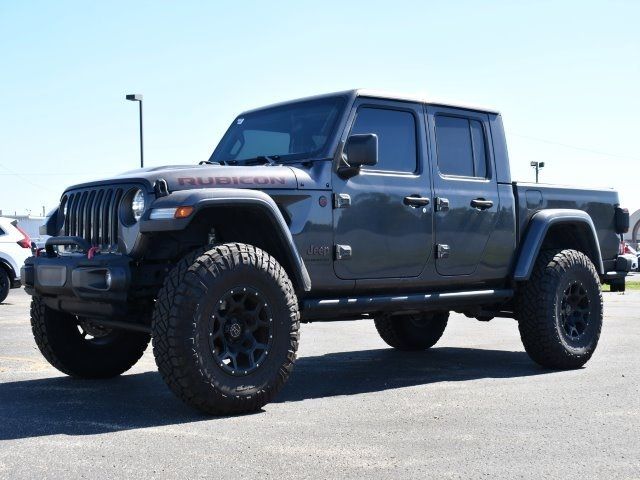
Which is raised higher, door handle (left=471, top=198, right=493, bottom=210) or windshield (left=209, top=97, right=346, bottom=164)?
windshield (left=209, top=97, right=346, bottom=164)

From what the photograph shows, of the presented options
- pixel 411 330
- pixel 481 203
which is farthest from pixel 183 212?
pixel 411 330

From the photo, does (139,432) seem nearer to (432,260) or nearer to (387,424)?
(387,424)

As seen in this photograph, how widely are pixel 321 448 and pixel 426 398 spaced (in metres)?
1.63

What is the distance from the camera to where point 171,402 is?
5.50m

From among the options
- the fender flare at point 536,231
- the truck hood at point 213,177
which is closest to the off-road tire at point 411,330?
the fender flare at point 536,231

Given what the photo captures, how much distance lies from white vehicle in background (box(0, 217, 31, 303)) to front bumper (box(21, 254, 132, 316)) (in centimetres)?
974

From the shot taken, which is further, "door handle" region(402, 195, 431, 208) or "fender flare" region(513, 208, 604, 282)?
"fender flare" region(513, 208, 604, 282)

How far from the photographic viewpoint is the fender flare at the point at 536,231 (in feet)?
23.3

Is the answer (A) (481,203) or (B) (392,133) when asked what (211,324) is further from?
(A) (481,203)

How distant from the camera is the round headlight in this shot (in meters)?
5.29

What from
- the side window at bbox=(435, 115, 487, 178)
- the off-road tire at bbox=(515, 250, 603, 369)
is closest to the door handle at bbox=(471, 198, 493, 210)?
the side window at bbox=(435, 115, 487, 178)

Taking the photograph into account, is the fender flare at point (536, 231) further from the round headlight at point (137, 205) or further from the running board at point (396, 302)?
the round headlight at point (137, 205)

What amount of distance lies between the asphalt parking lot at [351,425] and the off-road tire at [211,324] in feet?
0.48

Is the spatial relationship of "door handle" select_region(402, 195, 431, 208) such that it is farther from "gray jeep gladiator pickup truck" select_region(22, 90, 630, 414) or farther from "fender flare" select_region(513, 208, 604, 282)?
"fender flare" select_region(513, 208, 604, 282)
